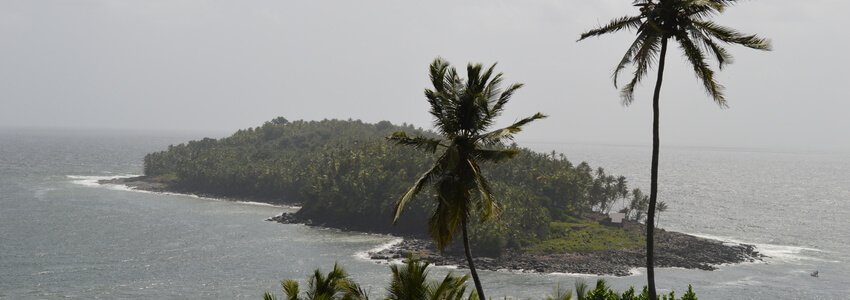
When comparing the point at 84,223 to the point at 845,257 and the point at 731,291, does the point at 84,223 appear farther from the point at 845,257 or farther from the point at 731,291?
the point at 845,257

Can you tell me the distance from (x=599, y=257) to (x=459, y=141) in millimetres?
87888

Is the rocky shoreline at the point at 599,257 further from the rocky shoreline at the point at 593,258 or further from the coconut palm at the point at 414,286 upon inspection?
the coconut palm at the point at 414,286

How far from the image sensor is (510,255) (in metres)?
105

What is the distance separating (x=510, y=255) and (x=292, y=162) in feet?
300

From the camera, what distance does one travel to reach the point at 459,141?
23.5 meters

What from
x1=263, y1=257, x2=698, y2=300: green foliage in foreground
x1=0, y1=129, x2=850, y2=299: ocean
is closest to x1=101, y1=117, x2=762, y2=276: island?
x1=0, y1=129, x2=850, y2=299: ocean

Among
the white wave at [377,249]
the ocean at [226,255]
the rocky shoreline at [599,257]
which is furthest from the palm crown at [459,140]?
the white wave at [377,249]

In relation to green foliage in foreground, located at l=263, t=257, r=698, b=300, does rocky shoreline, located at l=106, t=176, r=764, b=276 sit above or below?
below

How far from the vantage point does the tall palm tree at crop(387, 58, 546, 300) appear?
23125 mm

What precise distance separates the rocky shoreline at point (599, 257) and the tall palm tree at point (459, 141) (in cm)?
6867

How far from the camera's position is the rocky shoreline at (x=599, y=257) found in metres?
99.0

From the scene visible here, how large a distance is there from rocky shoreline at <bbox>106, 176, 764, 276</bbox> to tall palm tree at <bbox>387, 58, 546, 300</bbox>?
68673 mm

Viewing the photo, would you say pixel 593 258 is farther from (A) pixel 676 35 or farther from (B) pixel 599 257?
(A) pixel 676 35

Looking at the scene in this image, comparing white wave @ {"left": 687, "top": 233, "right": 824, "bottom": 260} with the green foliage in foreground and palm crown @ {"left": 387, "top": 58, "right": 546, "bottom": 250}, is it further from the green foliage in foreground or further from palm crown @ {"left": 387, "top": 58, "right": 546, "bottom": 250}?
Result: palm crown @ {"left": 387, "top": 58, "right": 546, "bottom": 250}
